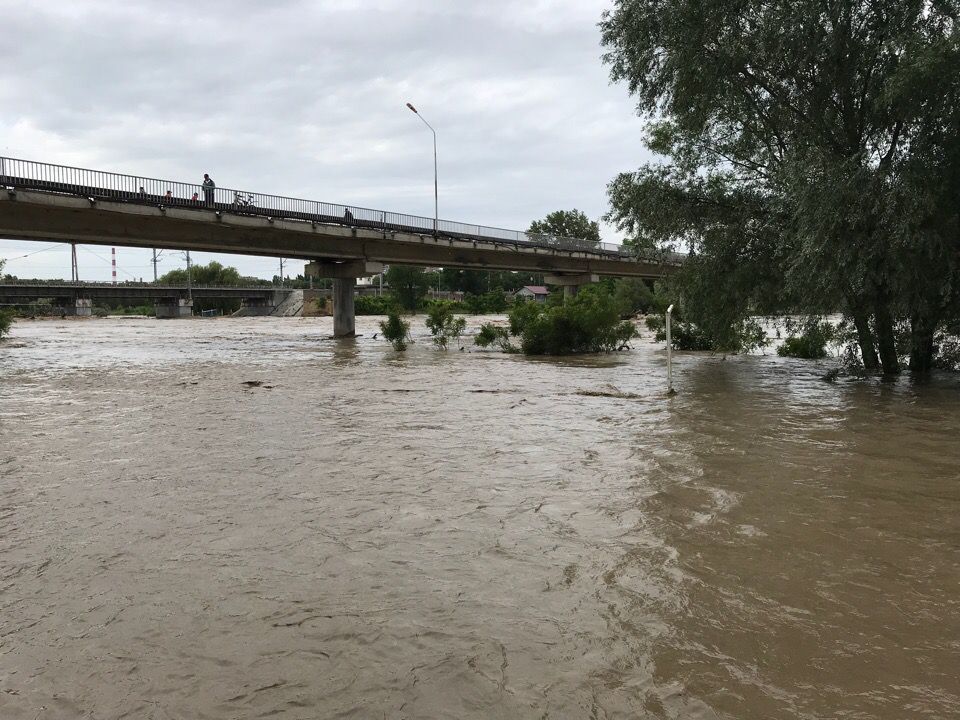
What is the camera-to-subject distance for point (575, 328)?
27.5m

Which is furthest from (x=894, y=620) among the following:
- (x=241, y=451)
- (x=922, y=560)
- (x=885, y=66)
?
(x=885, y=66)

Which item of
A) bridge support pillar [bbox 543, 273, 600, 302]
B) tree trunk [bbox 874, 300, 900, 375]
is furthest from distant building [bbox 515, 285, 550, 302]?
tree trunk [bbox 874, 300, 900, 375]

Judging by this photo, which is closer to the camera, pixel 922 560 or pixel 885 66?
pixel 922 560

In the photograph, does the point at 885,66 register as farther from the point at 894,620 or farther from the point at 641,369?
the point at 894,620

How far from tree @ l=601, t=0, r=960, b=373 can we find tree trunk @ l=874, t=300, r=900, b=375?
4 centimetres

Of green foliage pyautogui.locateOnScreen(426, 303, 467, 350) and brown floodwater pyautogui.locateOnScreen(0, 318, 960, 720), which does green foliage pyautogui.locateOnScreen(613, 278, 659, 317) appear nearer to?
green foliage pyautogui.locateOnScreen(426, 303, 467, 350)

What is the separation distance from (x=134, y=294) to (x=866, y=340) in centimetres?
10048

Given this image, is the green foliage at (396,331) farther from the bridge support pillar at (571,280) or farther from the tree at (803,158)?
the bridge support pillar at (571,280)

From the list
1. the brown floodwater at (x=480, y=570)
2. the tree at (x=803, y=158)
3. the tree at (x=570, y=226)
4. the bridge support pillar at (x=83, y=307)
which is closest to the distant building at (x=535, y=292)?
the tree at (x=570, y=226)

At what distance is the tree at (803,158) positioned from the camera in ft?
45.4

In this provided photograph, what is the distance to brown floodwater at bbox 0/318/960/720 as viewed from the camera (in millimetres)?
3461

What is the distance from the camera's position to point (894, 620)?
163 inches

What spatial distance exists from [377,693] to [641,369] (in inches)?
744

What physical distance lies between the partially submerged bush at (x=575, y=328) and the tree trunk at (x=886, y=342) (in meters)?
11.2
